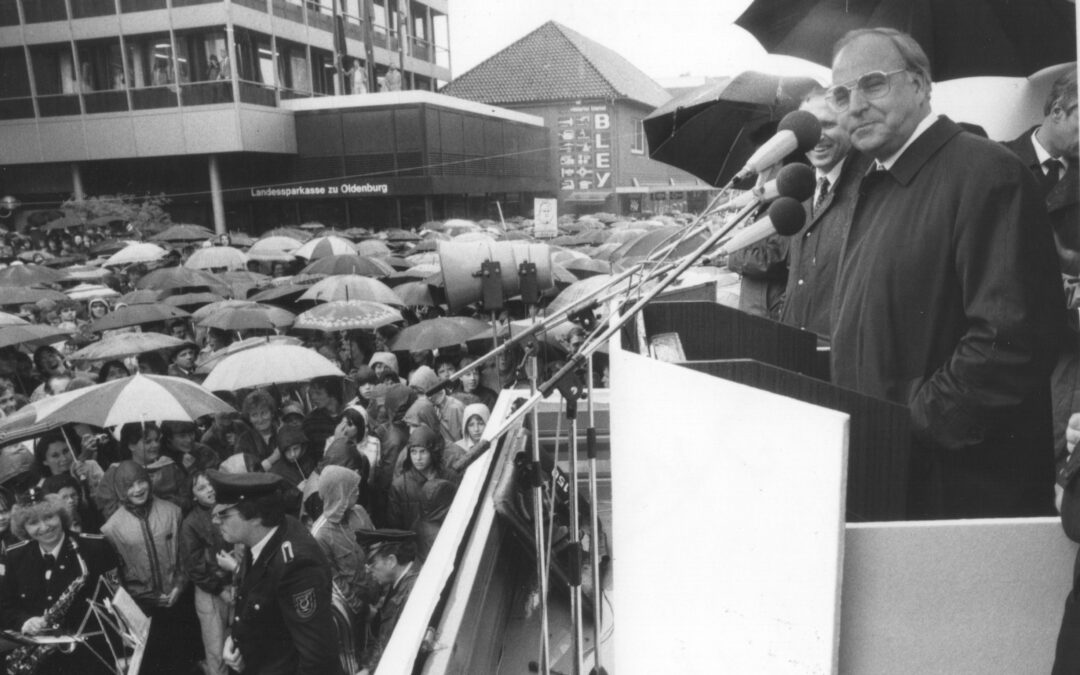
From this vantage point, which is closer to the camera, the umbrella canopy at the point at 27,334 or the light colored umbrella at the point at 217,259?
the umbrella canopy at the point at 27,334

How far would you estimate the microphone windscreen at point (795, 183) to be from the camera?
1880mm

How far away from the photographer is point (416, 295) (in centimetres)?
1171

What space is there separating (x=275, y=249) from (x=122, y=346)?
10034 millimetres

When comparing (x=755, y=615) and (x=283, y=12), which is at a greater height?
(x=283, y=12)

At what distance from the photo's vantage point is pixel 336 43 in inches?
1337

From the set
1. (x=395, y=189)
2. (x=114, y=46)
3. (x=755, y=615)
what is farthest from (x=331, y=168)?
(x=755, y=615)

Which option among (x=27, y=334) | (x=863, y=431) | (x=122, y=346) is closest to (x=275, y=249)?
(x=27, y=334)

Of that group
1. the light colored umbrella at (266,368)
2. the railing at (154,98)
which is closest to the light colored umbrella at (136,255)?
the light colored umbrella at (266,368)

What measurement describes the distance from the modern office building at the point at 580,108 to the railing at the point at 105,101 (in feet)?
59.3

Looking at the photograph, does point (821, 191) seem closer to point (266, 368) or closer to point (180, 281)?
point (266, 368)

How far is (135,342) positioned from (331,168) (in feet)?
82.2

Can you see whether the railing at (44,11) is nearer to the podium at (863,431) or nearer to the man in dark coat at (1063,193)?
the man in dark coat at (1063,193)

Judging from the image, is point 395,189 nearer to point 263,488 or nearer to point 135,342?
point 135,342

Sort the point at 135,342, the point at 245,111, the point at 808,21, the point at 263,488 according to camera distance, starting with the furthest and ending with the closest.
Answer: the point at 245,111, the point at 135,342, the point at 808,21, the point at 263,488
